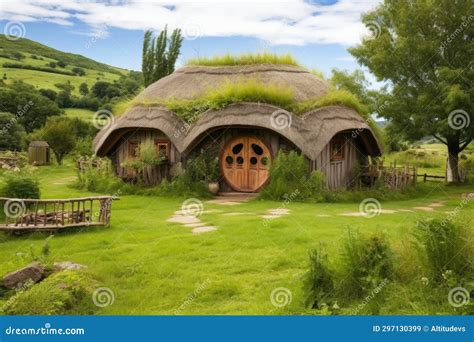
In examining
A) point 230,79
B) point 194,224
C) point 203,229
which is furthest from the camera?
point 230,79

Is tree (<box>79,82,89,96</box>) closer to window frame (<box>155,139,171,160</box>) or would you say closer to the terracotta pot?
window frame (<box>155,139,171,160</box>)

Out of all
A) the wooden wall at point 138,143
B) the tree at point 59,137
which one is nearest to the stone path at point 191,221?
the wooden wall at point 138,143

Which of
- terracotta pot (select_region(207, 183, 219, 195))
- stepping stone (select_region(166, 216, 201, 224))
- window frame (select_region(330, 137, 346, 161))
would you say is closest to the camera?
stepping stone (select_region(166, 216, 201, 224))

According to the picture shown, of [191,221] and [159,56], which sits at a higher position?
[159,56]

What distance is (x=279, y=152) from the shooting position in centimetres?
1691

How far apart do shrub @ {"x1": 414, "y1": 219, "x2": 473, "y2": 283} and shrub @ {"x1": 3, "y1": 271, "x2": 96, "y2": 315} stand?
14.9 feet

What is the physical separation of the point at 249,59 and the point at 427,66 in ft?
26.5

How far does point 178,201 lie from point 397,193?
27.3 feet

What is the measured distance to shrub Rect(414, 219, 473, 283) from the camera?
251 inches

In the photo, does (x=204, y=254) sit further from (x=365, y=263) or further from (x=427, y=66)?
(x=427, y=66)

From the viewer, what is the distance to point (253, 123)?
1703 centimetres

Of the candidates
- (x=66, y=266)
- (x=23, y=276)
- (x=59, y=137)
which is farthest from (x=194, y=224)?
(x=59, y=137)

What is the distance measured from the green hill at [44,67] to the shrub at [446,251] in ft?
179

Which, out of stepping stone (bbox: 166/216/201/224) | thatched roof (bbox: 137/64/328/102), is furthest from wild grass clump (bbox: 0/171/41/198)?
thatched roof (bbox: 137/64/328/102)
